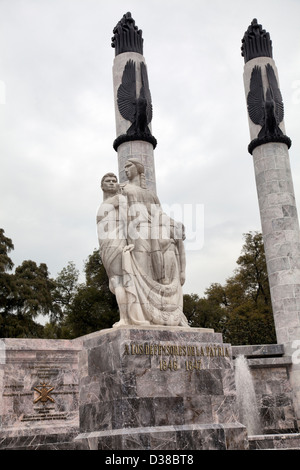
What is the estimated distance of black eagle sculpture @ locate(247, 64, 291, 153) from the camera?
19266 millimetres

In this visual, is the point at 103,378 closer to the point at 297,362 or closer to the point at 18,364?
the point at 18,364

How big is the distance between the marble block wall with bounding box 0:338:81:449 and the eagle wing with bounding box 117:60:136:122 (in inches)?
360

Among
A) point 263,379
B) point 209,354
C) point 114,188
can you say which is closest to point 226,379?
point 209,354

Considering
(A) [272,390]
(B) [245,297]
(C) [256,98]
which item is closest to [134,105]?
(C) [256,98]

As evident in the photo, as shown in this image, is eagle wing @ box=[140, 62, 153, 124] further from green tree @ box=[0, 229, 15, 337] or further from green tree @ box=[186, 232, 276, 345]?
green tree @ box=[186, 232, 276, 345]

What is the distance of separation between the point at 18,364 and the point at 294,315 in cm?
975

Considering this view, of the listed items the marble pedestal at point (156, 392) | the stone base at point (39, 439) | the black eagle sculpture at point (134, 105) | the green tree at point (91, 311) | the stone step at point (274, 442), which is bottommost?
the stone step at point (274, 442)

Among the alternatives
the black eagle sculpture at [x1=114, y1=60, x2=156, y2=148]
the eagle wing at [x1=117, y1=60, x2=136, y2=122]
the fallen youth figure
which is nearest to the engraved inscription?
the fallen youth figure

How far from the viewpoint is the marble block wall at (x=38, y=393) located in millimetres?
10672

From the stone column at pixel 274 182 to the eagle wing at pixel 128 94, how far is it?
455 cm

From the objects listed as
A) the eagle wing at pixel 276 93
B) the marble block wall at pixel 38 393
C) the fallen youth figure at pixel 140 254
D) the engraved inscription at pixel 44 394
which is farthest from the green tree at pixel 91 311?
the fallen youth figure at pixel 140 254

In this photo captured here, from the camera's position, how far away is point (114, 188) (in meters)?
8.96

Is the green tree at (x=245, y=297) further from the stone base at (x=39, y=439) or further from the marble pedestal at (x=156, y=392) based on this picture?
the marble pedestal at (x=156, y=392)

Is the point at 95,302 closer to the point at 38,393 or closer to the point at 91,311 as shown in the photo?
the point at 91,311
